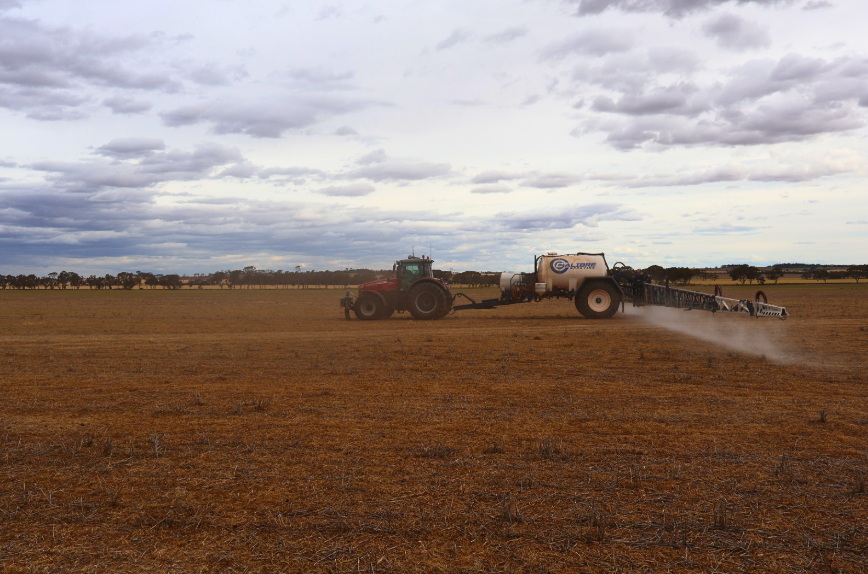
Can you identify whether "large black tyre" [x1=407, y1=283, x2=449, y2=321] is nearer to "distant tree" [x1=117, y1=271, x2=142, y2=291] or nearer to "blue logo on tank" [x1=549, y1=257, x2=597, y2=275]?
"blue logo on tank" [x1=549, y1=257, x2=597, y2=275]

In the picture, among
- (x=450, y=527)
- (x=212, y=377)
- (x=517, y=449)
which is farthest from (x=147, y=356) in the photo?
(x=450, y=527)

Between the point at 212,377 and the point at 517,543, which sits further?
the point at 212,377

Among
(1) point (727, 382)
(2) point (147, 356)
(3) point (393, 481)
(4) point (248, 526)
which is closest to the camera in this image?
(4) point (248, 526)

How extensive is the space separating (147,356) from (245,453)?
1012 cm

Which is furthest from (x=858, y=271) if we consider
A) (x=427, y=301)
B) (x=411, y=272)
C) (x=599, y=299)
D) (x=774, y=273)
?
(x=411, y=272)

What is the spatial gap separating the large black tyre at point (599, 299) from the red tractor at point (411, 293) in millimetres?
5351

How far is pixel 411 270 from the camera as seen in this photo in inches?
1022

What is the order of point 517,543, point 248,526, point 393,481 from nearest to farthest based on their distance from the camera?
point 517,543, point 248,526, point 393,481

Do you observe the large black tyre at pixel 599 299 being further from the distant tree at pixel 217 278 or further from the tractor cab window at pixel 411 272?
the distant tree at pixel 217 278


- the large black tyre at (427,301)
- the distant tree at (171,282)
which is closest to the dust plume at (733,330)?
the large black tyre at (427,301)

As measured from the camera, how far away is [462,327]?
23.2m

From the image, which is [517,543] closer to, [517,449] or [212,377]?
[517,449]

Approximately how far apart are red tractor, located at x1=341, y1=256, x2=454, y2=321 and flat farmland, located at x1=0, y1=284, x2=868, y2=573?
11415mm

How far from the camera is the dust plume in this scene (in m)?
15.9
